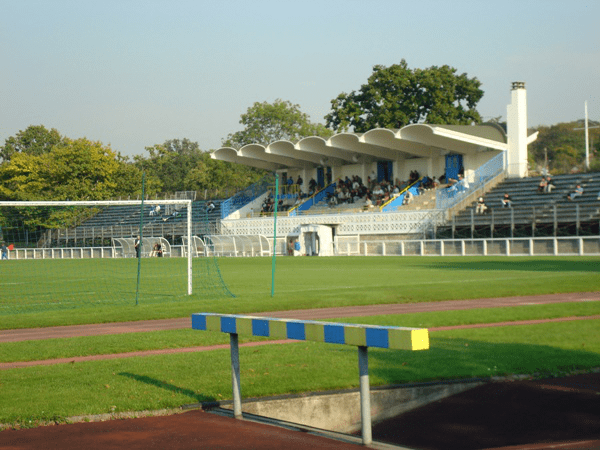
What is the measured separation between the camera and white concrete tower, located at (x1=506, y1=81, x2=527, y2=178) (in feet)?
180

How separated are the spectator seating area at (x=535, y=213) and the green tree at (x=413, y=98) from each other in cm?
2840

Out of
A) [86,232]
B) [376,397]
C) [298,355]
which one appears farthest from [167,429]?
[86,232]

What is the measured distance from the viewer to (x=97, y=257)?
5312 centimetres

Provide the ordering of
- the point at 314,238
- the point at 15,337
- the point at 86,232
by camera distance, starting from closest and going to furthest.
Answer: the point at 15,337, the point at 86,232, the point at 314,238

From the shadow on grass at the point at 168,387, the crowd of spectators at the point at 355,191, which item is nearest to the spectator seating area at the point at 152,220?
the crowd of spectators at the point at 355,191

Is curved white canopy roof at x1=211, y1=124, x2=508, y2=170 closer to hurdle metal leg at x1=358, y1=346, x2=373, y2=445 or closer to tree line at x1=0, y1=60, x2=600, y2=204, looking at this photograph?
tree line at x1=0, y1=60, x2=600, y2=204

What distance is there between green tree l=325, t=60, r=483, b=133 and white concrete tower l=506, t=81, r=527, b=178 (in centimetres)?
2153

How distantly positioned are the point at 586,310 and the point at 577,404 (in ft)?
27.8

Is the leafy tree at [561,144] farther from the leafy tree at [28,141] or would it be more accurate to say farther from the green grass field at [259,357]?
the green grass field at [259,357]

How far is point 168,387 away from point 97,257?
46.0 m

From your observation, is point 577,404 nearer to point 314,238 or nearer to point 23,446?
point 23,446

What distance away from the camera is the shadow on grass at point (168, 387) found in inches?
320

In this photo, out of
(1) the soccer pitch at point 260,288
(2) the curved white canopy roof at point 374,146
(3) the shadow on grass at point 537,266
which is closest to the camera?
(1) the soccer pitch at point 260,288

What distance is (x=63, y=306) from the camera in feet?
68.0
